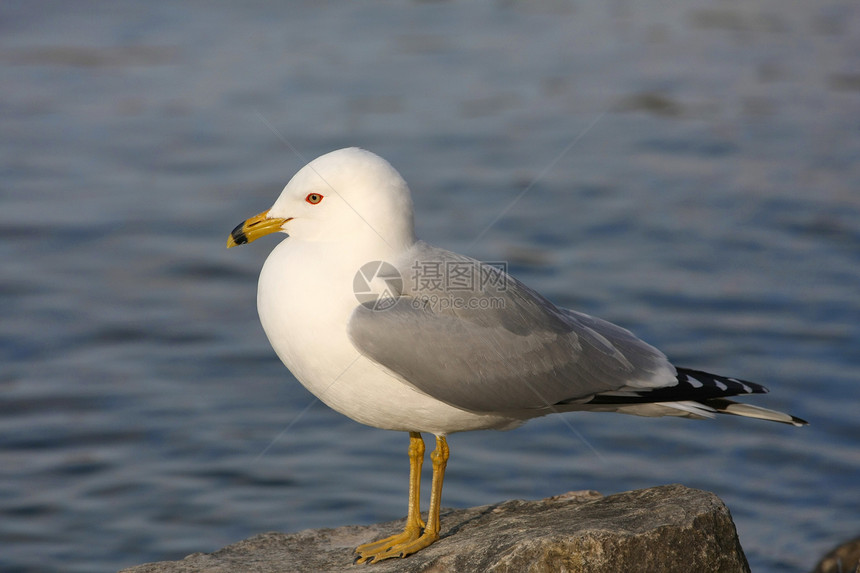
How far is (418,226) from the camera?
13.7m

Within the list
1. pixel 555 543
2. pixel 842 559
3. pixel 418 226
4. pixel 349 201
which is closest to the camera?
pixel 555 543

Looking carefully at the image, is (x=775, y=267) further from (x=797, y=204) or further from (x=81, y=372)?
(x=81, y=372)

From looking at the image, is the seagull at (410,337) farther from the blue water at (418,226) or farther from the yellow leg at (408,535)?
the blue water at (418,226)

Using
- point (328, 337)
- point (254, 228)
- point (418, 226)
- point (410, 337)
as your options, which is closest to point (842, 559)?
point (410, 337)

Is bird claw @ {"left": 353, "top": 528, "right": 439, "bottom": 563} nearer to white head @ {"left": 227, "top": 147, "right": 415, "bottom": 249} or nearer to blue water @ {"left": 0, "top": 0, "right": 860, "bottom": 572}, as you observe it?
white head @ {"left": 227, "top": 147, "right": 415, "bottom": 249}

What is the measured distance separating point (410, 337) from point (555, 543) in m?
1.23

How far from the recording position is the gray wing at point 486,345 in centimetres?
570

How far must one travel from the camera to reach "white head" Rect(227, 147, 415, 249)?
584 centimetres

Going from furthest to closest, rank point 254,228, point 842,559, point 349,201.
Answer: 1. point 842,559
2. point 254,228
3. point 349,201

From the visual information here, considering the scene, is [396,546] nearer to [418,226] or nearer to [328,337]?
[328,337]

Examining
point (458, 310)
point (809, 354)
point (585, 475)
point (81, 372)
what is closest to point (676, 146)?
point (809, 354)

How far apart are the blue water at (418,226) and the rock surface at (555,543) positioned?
2916 mm

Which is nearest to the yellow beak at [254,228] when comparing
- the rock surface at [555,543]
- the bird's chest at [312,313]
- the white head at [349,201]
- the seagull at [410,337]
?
the seagull at [410,337]

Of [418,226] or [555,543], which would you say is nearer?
[555,543]
